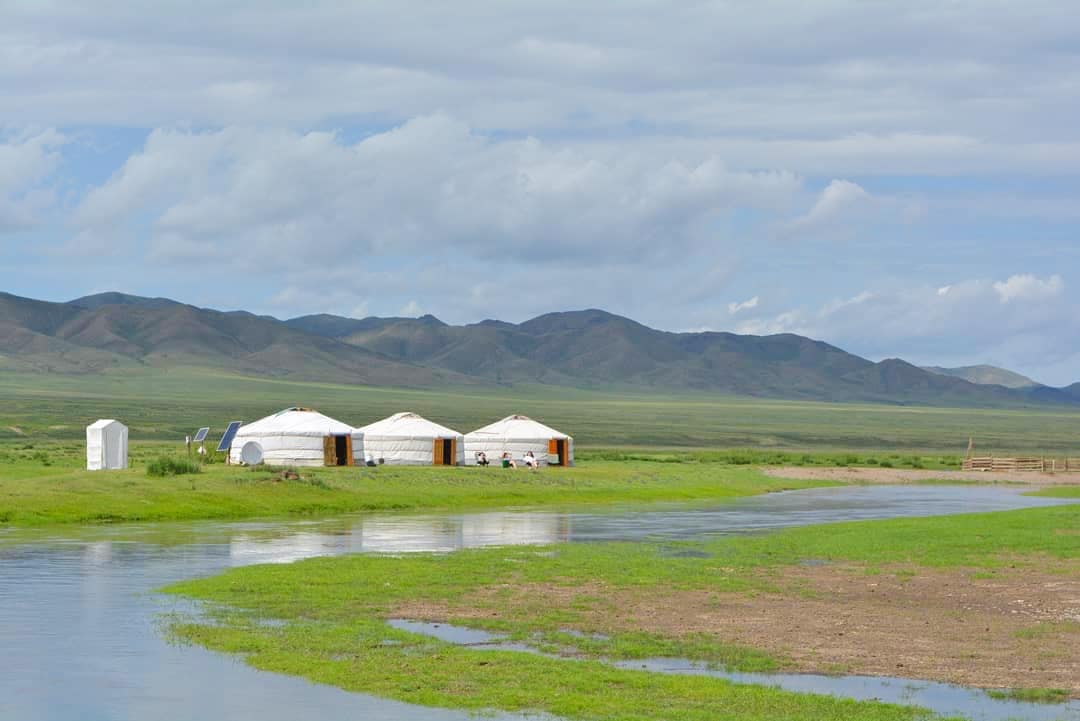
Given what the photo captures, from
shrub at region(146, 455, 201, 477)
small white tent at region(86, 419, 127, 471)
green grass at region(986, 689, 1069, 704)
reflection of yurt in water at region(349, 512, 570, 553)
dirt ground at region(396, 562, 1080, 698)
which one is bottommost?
green grass at region(986, 689, 1069, 704)

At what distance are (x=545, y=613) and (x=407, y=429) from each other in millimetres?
44367

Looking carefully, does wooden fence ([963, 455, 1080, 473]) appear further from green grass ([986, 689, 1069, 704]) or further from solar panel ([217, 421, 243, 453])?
green grass ([986, 689, 1069, 704])

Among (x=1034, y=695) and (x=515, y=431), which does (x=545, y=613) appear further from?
(x=515, y=431)

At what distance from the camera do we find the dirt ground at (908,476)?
71.0 metres

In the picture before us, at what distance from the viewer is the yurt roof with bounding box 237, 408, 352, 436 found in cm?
5981

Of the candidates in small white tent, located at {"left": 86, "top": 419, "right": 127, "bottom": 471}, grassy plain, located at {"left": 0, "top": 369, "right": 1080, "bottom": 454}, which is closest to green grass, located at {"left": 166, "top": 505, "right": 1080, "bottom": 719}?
small white tent, located at {"left": 86, "top": 419, "right": 127, "bottom": 471}

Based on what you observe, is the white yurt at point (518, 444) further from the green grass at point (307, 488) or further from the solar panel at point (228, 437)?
the solar panel at point (228, 437)

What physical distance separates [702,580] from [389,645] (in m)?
8.02

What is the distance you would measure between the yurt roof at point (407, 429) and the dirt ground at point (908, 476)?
17.4 m

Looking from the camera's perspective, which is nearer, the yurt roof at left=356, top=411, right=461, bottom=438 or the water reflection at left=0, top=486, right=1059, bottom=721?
the water reflection at left=0, top=486, right=1059, bottom=721

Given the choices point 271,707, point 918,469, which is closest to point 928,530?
point 271,707

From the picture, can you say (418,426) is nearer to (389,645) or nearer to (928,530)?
(928,530)

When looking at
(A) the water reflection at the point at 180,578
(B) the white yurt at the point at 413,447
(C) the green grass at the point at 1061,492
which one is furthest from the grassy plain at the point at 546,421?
(A) the water reflection at the point at 180,578

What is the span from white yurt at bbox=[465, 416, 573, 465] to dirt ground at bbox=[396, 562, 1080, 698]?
42.1m
